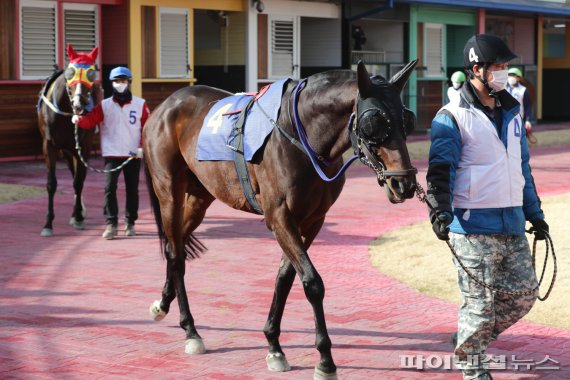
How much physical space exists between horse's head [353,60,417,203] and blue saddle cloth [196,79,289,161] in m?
0.90

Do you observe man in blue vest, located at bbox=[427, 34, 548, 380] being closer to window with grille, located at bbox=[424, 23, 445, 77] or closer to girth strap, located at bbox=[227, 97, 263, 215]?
girth strap, located at bbox=[227, 97, 263, 215]

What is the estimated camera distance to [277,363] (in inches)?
242

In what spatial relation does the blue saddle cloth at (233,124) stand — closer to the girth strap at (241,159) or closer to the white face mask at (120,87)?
the girth strap at (241,159)

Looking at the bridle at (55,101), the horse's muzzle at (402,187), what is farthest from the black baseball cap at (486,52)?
the bridle at (55,101)

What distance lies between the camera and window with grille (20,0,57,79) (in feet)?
64.1

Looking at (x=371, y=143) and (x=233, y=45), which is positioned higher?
(x=233, y=45)

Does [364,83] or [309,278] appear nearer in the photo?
[364,83]

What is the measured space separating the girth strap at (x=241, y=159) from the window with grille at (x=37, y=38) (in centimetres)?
1390

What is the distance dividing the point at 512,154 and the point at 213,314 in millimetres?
3188

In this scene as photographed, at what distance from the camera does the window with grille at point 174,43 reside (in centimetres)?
2225

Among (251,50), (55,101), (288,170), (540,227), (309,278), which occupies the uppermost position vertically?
(251,50)

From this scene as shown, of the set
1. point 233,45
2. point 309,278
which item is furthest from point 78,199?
point 233,45

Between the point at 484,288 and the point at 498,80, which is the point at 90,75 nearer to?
the point at 498,80

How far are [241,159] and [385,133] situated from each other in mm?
1380
